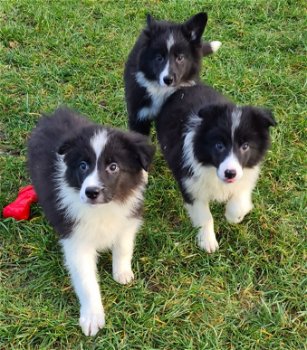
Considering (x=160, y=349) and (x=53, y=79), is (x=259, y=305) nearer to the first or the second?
(x=160, y=349)

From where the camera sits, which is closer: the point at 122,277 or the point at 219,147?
the point at 219,147

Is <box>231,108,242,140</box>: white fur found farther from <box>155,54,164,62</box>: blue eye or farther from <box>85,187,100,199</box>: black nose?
<box>155,54,164,62</box>: blue eye

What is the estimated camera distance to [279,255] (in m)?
Result: 4.36

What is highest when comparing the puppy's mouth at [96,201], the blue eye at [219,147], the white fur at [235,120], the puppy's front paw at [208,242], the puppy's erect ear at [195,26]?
the puppy's erect ear at [195,26]

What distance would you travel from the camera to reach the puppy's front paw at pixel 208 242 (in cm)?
436

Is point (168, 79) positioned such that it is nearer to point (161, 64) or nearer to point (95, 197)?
point (161, 64)

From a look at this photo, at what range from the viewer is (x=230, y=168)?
3750 millimetres

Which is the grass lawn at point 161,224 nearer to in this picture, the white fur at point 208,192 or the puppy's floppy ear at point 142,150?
the white fur at point 208,192

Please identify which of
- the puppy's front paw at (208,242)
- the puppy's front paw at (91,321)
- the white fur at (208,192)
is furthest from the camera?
the puppy's front paw at (208,242)

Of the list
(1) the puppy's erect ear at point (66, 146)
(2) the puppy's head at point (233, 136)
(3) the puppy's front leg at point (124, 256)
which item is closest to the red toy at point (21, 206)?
(3) the puppy's front leg at point (124, 256)

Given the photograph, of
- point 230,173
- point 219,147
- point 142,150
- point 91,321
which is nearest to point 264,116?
point 219,147

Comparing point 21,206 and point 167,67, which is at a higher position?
point 167,67

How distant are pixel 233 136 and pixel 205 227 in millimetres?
939

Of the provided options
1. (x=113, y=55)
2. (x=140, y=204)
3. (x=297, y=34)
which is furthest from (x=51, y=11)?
(x=140, y=204)
